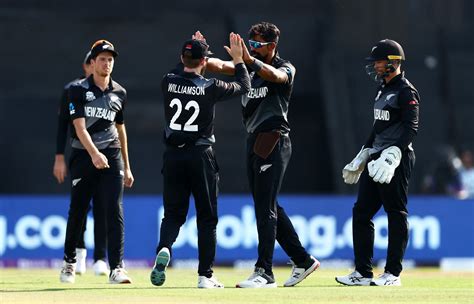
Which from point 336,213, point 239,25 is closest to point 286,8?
point 239,25

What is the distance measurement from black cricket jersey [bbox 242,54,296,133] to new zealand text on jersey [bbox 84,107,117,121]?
1.27 m

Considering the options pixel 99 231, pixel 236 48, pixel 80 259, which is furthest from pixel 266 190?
pixel 80 259

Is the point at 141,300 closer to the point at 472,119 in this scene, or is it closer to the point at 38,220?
the point at 38,220

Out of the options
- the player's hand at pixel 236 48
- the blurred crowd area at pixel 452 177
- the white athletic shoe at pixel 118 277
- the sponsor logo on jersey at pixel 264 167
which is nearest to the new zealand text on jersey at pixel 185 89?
the player's hand at pixel 236 48

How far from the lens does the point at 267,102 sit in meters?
11.7

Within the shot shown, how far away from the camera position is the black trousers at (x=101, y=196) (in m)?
12.0

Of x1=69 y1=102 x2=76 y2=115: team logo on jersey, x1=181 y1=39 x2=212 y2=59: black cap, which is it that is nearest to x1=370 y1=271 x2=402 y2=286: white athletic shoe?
x1=181 y1=39 x2=212 y2=59: black cap

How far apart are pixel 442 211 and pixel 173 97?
9831 millimetres

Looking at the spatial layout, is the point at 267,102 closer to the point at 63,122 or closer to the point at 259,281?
the point at 259,281

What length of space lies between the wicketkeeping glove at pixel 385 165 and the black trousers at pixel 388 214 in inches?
7.2

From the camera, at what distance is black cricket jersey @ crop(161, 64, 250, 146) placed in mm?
11195

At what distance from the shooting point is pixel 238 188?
23.3 metres

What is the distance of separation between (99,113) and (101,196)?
0.84 metres

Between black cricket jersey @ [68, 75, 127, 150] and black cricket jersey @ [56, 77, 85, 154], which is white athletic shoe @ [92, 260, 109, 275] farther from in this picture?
black cricket jersey @ [68, 75, 127, 150]
